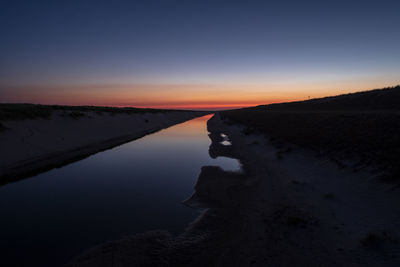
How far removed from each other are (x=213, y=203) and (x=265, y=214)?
2337mm

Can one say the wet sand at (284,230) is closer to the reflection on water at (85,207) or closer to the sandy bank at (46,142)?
the reflection on water at (85,207)

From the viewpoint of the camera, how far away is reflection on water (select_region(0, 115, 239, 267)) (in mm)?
6219

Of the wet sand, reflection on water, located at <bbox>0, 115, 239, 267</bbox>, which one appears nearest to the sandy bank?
reflection on water, located at <bbox>0, 115, 239, 267</bbox>

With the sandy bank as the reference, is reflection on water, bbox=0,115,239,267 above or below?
below

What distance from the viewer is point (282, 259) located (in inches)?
211

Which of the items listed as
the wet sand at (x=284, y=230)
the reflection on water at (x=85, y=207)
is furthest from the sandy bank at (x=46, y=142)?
the wet sand at (x=284, y=230)

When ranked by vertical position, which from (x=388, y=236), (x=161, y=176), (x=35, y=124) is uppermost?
(x=35, y=124)

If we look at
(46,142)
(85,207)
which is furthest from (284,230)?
Answer: (46,142)

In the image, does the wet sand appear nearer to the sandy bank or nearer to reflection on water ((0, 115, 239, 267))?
reflection on water ((0, 115, 239, 267))

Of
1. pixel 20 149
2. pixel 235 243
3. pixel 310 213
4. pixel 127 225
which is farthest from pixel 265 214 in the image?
pixel 20 149

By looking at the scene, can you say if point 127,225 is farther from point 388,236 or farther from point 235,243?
point 388,236

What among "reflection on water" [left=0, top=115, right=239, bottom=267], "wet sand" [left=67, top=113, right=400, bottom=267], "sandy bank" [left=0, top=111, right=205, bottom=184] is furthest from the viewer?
"sandy bank" [left=0, top=111, right=205, bottom=184]

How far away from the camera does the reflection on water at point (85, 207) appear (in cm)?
622

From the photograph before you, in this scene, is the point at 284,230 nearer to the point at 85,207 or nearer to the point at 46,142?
the point at 85,207
